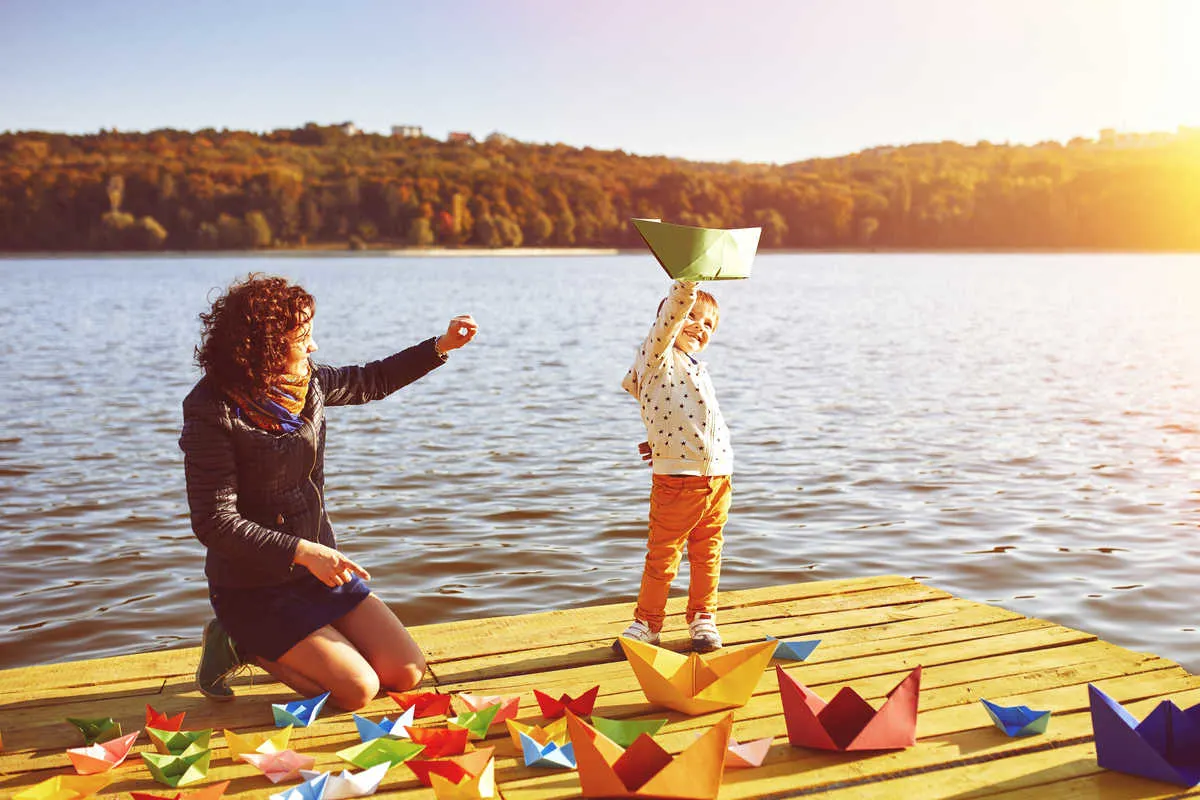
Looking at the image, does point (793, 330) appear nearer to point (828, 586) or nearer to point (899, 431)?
point (899, 431)

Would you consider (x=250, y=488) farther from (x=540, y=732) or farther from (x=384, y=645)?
(x=540, y=732)

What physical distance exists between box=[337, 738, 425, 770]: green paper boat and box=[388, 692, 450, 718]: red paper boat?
37 centimetres

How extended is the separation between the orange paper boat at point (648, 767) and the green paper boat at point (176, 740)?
4.13ft

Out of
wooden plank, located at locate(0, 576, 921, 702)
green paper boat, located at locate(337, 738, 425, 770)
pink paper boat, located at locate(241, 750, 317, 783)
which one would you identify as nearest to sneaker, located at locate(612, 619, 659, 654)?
wooden plank, located at locate(0, 576, 921, 702)

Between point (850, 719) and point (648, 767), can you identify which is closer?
point (648, 767)

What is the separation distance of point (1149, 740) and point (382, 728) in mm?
2467

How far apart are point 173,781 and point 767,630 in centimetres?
256

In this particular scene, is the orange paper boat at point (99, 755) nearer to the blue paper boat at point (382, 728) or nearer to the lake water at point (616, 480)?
the blue paper boat at point (382, 728)

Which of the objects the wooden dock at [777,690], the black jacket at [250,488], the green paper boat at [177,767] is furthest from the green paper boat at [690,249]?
the green paper boat at [177,767]

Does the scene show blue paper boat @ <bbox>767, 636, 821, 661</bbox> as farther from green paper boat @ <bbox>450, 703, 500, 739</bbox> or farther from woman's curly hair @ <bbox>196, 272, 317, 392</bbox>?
woman's curly hair @ <bbox>196, 272, 317, 392</bbox>

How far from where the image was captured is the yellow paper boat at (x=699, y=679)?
3.82 meters

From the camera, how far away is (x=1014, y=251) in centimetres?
11712

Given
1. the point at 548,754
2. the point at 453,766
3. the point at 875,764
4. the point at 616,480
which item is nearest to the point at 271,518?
the point at 453,766

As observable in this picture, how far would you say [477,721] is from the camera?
3641mm
